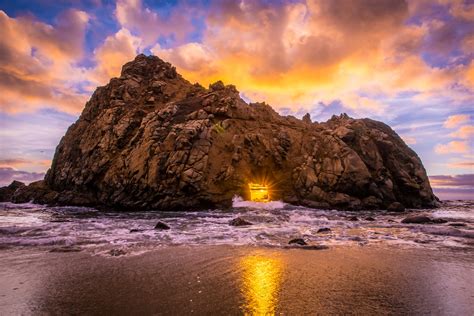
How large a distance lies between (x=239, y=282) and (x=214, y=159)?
3405 centimetres

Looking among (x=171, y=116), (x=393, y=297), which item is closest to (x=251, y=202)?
(x=171, y=116)

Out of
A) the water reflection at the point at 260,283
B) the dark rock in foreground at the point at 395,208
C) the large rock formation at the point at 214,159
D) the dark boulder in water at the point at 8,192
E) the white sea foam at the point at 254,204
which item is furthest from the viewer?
the dark boulder in water at the point at 8,192

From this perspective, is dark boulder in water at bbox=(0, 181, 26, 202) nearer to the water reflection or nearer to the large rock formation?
the large rock formation

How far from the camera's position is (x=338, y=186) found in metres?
41.0

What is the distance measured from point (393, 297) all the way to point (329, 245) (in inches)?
275

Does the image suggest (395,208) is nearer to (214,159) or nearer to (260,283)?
(214,159)

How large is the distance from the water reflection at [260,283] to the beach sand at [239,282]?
0.08 feet

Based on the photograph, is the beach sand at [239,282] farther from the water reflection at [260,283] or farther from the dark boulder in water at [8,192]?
the dark boulder in water at [8,192]

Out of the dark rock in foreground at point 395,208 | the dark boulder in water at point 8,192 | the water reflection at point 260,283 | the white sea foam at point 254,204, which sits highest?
the dark boulder in water at point 8,192

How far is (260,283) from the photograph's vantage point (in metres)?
8.02

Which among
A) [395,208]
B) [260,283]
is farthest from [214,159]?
[260,283]

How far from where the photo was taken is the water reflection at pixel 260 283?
6266 millimetres

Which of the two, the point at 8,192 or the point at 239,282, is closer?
the point at 239,282

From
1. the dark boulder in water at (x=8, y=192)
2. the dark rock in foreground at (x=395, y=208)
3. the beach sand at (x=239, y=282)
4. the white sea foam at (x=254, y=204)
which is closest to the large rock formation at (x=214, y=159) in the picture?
the white sea foam at (x=254, y=204)
